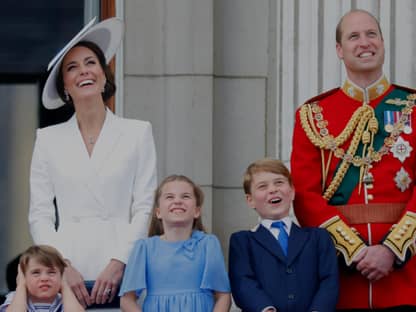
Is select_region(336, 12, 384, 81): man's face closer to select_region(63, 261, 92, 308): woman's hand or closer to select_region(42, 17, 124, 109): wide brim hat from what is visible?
select_region(42, 17, 124, 109): wide brim hat

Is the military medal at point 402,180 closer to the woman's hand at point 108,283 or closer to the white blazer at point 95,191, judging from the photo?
the white blazer at point 95,191

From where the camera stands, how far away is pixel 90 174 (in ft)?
21.1

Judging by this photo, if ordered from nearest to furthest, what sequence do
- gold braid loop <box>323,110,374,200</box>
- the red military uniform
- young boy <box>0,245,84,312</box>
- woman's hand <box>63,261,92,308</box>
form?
young boy <box>0,245,84,312</box>, woman's hand <box>63,261,92,308</box>, the red military uniform, gold braid loop <box>323,110,374,200</box>

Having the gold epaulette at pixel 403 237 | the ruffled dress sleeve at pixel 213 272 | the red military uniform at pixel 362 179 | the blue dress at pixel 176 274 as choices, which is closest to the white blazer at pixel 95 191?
the blue dress at pixel 176 274

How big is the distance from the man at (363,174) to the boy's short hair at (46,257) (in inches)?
41.3

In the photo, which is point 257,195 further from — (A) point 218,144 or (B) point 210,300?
(A) point 218,144

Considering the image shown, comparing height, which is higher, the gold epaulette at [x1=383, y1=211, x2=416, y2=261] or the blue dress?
the gold epaulette at [x1=383, y1=211, x2=416, y2=261]

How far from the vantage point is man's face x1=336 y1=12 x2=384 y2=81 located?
6.51 metres

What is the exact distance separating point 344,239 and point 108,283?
98 cm

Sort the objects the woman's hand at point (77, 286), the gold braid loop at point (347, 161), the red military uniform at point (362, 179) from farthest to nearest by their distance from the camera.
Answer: the gold braid loop at point (347, 161) → the red military uniform at point (362, 179) → the woman's hand at point (77, 286)

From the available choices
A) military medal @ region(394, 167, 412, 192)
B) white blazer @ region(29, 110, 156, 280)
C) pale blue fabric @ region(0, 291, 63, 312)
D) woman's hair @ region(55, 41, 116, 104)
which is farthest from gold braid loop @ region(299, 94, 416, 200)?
pale blue fabric @ region(0, 291, 63, 312)

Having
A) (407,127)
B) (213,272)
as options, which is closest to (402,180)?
(407,127)

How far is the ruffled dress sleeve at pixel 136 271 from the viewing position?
244 inches

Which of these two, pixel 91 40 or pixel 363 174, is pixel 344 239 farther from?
pixel 91 40
